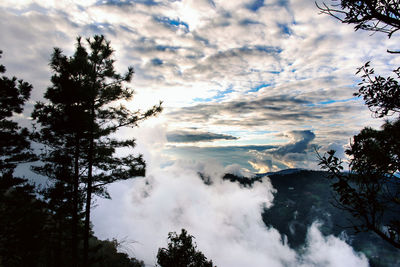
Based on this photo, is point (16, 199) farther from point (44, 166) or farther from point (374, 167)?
point (374, 167)

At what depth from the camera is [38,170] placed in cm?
1216

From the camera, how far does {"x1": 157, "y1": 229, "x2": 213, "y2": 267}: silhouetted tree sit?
16703mm

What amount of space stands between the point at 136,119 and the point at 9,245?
8.71 meters

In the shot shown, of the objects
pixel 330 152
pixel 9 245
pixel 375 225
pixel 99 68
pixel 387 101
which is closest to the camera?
pixel 375 225

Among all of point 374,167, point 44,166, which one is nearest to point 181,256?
point 44,166

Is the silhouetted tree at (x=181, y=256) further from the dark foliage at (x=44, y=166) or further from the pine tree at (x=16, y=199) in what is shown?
the pine tree at (x=16, y=199)

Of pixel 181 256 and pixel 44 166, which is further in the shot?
pixel 181 256

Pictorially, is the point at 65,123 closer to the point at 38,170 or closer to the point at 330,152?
the point at 38,170

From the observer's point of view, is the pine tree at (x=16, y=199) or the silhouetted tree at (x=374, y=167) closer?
the silhouetted tree at (x=374, y=167)

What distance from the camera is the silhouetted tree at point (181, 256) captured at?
54.8 feet

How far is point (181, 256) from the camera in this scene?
671 inches

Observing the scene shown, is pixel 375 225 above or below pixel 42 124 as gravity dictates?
below

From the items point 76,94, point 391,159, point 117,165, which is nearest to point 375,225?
point 391,159

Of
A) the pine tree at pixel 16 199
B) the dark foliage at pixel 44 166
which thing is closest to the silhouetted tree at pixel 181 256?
the dark foliage at pixel 44 166
